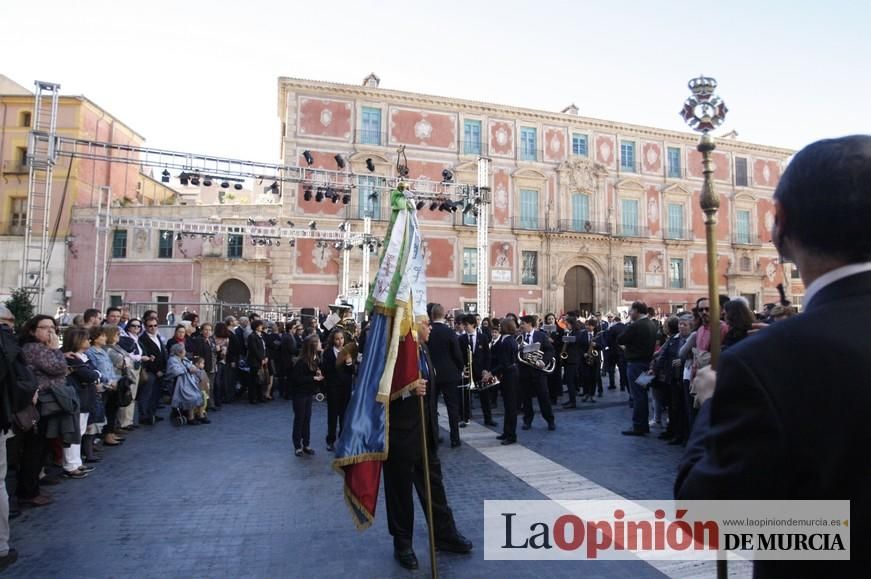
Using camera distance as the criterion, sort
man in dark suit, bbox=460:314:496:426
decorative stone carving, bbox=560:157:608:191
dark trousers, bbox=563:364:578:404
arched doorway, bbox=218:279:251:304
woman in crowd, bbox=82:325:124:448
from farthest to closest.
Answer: decorative stone carving, bbox=560:157:608:191 → arched doorway, bbox=218:279:251:304 → dark trousers, bbox=563:364:578:404 → man in dark suit, bbox=460:314:496:426 → woman in crowd, bbox=82:325:124:448

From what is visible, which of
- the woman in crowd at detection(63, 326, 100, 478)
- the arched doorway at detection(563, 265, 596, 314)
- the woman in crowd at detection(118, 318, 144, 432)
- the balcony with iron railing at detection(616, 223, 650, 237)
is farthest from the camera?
the balcony with iron railing at detection(616, 223, 650, 237)

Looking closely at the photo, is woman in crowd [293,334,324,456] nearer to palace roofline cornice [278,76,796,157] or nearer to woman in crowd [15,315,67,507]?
woman in crowd [15,315,67,507]

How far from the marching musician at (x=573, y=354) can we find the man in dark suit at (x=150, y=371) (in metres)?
7.89

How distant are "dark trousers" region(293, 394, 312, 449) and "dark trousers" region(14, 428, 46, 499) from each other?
2865 millimetres

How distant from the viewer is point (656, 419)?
9.25 m

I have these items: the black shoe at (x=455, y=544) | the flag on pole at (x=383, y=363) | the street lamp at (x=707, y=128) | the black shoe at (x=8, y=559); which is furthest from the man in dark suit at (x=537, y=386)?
the black shoe at (x=8, y=559)

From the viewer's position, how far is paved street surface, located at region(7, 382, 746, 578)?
390 centimetres

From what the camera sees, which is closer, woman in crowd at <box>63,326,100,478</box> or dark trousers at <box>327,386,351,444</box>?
A: woman in crowd at <box>63,326,100,478</box>

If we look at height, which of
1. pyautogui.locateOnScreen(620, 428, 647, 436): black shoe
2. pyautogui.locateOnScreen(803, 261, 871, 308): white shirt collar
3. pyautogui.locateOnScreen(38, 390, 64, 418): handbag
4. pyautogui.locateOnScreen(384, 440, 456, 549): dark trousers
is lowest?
pyautogui.locateOnScreen(620, 428, 647, 436): black shoe

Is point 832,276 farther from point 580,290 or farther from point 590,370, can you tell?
point 580,290

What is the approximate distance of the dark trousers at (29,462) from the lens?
17.5 ft

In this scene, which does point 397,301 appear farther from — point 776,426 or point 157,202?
point 157,202

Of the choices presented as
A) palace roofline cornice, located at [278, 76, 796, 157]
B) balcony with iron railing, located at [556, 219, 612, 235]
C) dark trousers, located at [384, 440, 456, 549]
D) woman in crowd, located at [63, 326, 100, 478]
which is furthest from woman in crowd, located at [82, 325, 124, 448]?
balcony with iron railing, located at [556, 219, 612, 235]

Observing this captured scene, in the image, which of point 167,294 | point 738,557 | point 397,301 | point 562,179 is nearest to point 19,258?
→ point 167,294
